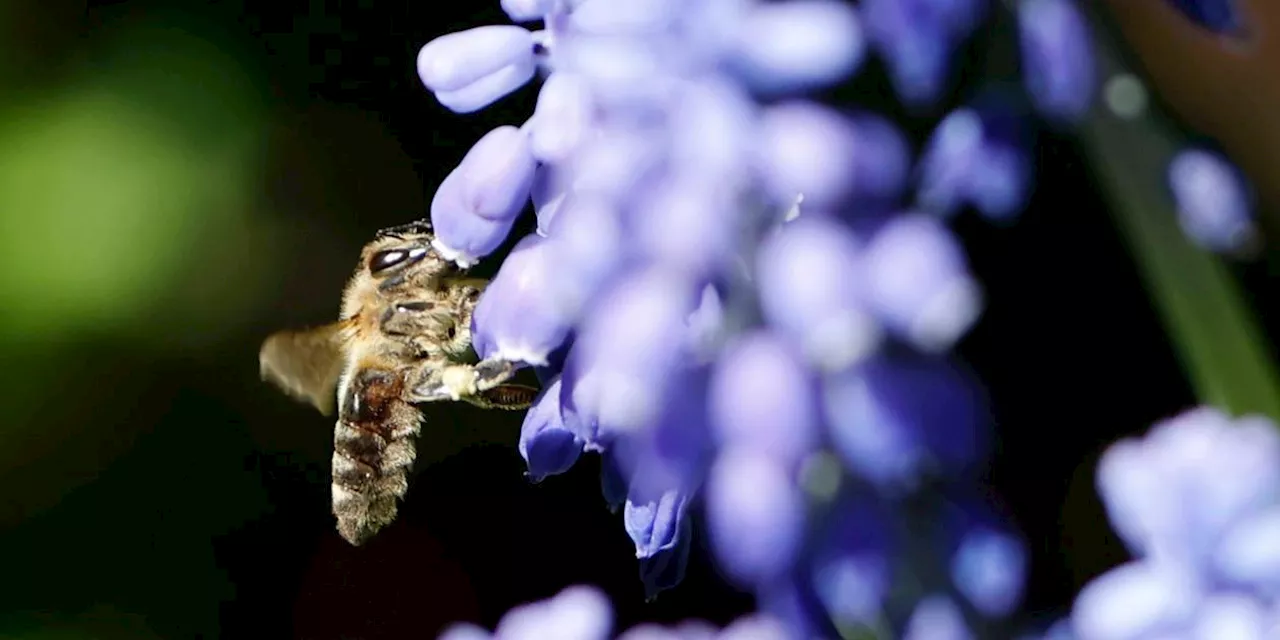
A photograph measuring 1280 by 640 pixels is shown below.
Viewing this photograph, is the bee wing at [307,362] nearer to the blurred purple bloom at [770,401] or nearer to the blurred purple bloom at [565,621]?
the blurred purple bloom at [565,621]

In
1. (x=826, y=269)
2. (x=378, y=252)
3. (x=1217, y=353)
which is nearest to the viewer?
(x=826, y=269)

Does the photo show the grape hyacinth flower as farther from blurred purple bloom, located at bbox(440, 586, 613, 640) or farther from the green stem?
the green stem

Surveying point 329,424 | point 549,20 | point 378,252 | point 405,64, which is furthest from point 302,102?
point 549,20

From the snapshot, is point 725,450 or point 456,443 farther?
point 456,443

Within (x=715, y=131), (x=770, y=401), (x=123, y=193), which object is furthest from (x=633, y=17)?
(x=123, y=193)

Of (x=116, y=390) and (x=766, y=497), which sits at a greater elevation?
(x=766, y=497)

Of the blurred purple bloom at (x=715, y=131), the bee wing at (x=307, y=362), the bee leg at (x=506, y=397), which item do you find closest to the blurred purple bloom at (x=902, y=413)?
the blurred purple bloom at (x=715, y=131)

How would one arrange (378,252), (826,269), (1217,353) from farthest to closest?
(378,252)
(1217,353)
(826,269)

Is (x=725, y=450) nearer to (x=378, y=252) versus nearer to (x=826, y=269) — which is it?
(x=826, y=269)
